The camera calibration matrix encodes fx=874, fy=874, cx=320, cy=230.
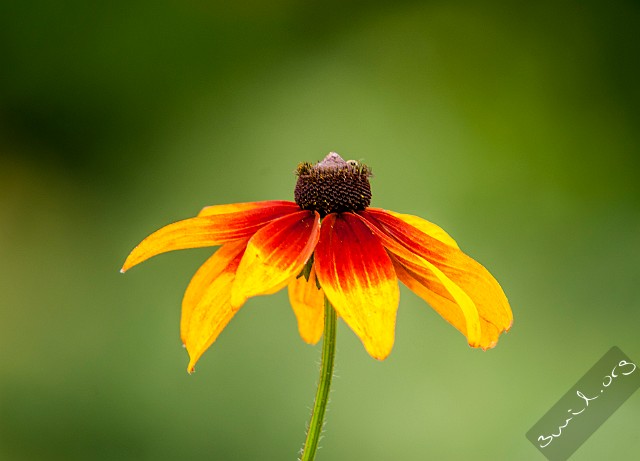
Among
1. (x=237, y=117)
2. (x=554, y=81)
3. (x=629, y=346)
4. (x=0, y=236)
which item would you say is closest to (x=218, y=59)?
(x=237, y=117)

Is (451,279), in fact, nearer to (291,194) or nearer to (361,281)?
(361,281)

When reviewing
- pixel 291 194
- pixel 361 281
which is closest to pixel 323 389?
pixel 361 281

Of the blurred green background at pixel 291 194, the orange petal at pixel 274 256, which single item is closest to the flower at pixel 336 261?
the orange petal at pixel 274 256

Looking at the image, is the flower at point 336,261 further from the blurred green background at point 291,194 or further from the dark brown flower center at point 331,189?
the blurred green background at point 291,194

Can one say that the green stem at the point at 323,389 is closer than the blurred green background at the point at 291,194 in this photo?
Yes

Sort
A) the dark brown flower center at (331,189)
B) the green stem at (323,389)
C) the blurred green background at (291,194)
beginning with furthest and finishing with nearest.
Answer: the blurred green background at (291,194) → the dark brown flower center at (331,189) → the green stem at (323,389)

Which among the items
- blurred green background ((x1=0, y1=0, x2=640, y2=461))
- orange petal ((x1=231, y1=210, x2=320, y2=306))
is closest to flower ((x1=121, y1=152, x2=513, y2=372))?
orange petal ((x1=231, y1=210, x2=320, y2=306))

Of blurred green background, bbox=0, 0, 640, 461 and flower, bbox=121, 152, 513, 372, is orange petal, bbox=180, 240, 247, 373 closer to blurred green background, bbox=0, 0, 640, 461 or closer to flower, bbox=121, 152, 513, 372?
flower, bbox=121, 152, 513, 372
